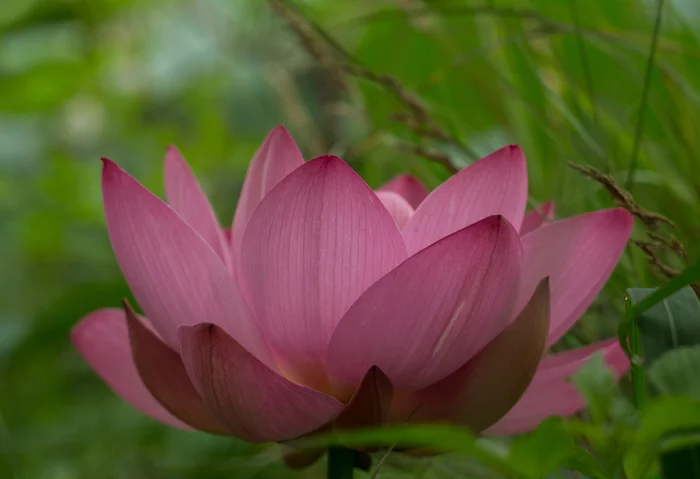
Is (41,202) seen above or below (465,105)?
below

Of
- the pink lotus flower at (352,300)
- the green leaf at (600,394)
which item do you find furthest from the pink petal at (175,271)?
the green leaf at (600,394)

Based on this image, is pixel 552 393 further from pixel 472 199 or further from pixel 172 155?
pixel 172 155

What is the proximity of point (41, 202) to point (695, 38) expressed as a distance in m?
0.76

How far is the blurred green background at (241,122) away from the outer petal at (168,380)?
0.36 feet

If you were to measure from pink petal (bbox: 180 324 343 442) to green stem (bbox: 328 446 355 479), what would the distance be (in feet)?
0.06

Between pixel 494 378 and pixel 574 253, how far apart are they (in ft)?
0.17

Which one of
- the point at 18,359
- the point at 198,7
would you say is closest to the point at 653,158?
the point at 18,359

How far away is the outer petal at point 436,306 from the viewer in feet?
0.73

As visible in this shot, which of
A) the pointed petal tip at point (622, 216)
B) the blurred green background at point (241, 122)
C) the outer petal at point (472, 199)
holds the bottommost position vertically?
the blurred green background at point (241, 122)

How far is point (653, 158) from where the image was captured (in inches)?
16.3

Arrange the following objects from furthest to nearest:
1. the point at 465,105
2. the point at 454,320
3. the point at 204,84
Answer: the point at 204,84
the point at 465,105
the point at 454,320

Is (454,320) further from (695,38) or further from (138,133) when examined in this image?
(138,133)

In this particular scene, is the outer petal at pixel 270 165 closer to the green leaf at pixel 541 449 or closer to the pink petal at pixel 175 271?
the pink petal at pixel 175 271

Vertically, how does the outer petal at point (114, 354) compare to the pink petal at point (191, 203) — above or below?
below
